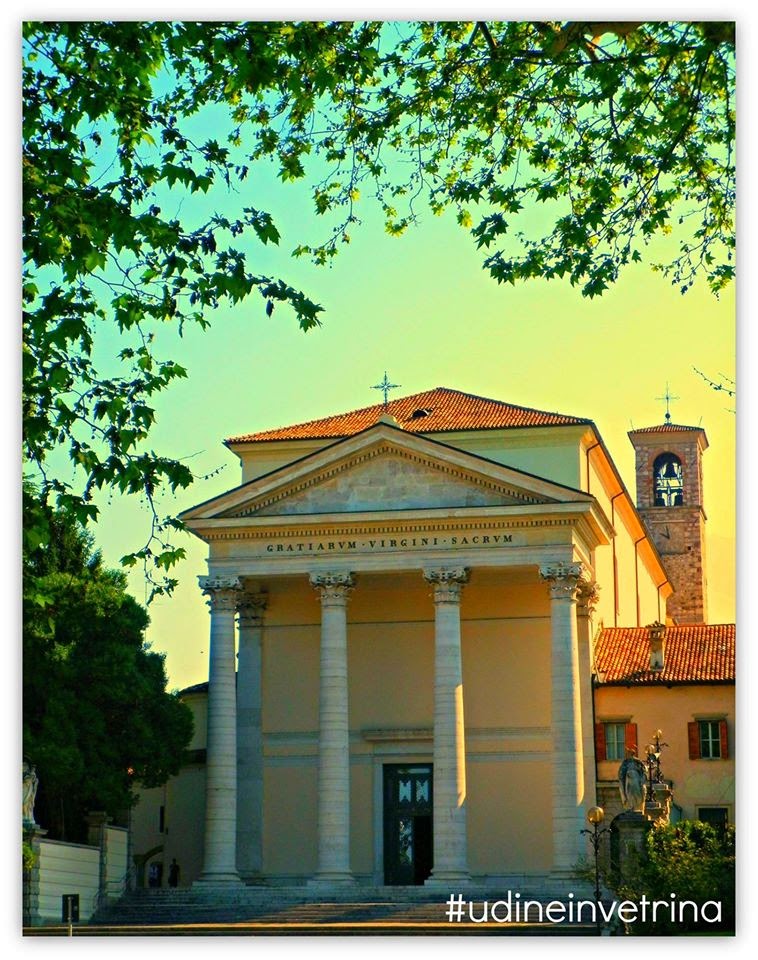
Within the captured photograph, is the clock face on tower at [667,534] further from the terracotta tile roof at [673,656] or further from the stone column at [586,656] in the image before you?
the stone column at [586,656]

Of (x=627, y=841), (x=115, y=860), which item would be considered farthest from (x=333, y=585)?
(x=627, y=841)

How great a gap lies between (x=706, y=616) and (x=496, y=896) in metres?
25.7

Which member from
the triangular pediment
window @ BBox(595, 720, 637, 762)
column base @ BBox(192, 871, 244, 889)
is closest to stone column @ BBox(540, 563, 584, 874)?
the triangular pediment

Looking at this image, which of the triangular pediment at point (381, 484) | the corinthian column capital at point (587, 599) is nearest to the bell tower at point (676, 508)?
the corinthian column capital at point (587, 599)

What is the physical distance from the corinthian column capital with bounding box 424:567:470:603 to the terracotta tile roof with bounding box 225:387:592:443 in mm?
4632

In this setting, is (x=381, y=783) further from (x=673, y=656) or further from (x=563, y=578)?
(x=673, y=656)

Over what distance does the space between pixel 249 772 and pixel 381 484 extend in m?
6.87

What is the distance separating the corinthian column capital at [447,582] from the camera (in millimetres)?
33594

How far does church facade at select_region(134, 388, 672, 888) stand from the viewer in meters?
33.3

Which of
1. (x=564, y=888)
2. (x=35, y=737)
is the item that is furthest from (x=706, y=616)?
(x=35, y=737)

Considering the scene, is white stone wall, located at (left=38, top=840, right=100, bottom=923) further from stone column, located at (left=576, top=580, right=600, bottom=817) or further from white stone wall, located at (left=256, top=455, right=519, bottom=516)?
stone column, located at (left=576, top=580, right=600, bottom=817)

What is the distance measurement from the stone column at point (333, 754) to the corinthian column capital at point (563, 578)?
423cm

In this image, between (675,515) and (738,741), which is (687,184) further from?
(675,515)

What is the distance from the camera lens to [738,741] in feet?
50.0
